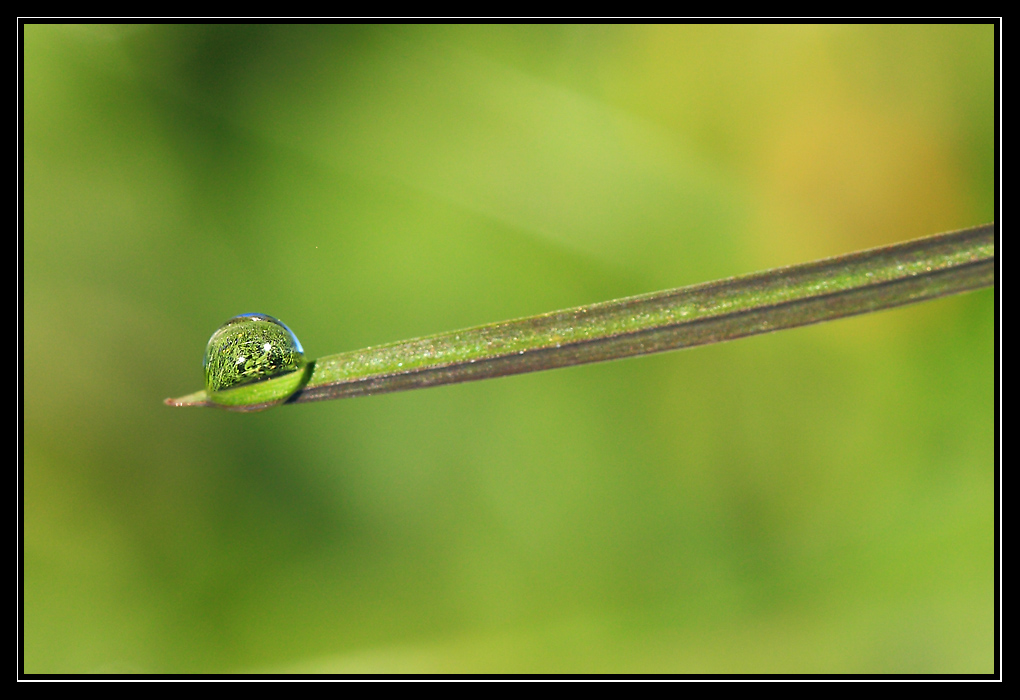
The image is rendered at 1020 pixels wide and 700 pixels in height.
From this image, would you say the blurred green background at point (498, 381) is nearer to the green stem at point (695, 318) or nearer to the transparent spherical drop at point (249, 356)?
the transparent spherical drop at point (249, 356)

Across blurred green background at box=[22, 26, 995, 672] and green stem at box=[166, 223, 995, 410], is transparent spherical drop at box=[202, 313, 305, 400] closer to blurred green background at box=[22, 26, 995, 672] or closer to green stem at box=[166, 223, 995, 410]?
green stem at box=[166, 223, 995, 410]

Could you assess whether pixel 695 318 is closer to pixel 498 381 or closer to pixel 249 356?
pixel 249 356

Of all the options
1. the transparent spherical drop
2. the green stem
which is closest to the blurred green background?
the transparent spherical drop

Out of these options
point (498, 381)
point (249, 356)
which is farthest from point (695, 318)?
point (498, 381)

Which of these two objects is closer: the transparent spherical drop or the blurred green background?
the transparent spherical drop
